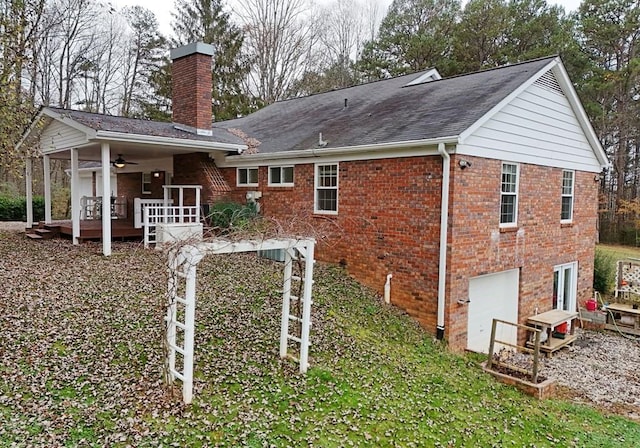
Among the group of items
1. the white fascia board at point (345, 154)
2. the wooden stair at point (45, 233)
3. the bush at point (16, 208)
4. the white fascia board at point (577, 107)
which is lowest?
the wooden stair at point (45, 233)

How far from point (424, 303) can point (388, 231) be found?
1631 millimetres

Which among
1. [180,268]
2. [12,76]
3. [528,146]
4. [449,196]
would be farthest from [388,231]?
[12,76]

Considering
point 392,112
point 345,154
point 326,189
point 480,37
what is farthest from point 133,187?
point 480,37

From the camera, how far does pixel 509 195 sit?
9703 millimetres

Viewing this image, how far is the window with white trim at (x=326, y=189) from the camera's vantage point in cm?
1035

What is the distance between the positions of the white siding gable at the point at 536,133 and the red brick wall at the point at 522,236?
10.7 inches

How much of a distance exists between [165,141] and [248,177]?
8.59ft

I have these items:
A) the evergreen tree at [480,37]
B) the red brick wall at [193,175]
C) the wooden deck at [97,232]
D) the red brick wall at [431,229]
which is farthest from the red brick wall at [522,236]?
the evergreen tree at [480,37]

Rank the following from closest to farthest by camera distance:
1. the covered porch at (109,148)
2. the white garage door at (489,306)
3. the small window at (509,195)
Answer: the white garage door at (489,306)
the small window at (509,195)
the covered porch at (109,148)

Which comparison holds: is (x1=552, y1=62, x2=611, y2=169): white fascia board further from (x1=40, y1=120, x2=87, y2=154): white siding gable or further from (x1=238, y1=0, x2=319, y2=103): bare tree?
(x1=238, y1=0, x2=319, y2=103): bare tree

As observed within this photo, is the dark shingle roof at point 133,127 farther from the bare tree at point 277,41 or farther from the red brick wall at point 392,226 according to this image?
the bare tree at point 277,41

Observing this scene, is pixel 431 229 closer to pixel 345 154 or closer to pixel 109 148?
pixel 345 154

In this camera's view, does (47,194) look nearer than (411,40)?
Yes

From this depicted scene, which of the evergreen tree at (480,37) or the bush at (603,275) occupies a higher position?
the evergreen tree at (480,37)
